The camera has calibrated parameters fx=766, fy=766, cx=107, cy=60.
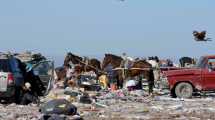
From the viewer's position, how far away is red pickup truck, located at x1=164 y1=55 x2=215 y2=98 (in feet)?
99.6

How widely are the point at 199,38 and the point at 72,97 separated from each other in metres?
4.95

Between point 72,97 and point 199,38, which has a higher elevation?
point 199,38

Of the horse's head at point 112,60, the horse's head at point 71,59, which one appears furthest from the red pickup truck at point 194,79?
the horse's head at point 71,59

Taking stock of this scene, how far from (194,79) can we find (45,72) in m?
6.74

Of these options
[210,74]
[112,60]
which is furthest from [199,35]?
[112,60]

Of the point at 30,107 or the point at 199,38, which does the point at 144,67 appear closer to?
the point at 199,38

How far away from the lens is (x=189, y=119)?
64.6ft

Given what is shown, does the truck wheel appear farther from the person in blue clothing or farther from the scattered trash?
the scattered trash

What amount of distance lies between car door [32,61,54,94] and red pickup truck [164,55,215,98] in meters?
5.98

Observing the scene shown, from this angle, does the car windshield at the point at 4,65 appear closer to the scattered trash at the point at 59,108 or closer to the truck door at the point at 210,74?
the scattered trash at the point at 59,108

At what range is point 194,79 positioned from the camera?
3053 centimetres

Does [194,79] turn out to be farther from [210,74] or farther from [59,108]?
[59,108]

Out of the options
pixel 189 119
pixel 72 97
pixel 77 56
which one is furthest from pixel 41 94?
pixel 77 56

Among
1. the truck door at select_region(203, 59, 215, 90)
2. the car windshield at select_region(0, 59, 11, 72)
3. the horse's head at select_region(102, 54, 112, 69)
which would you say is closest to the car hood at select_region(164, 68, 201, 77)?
the truck door at select_region(203, 59, 215, 90)
